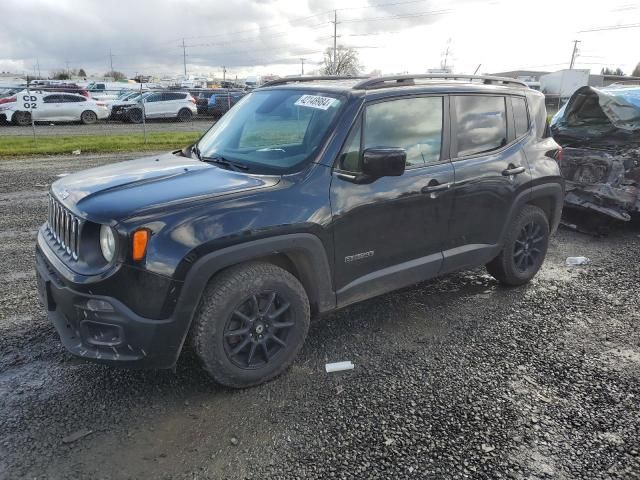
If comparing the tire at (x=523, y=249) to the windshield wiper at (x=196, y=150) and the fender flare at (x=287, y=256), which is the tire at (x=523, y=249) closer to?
the fender flare at (x=287, y=256)

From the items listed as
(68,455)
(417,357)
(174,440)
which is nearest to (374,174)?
(417,357)

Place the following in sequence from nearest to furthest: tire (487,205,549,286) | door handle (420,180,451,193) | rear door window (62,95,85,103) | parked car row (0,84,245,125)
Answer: door handle (420,180,451,193) < tire (487,205,549,286) < parked car row (0,84,245,125) < rear door window (62,95,85,103)

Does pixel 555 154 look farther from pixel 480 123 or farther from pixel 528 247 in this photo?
pixel 480 123

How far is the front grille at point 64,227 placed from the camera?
296cm

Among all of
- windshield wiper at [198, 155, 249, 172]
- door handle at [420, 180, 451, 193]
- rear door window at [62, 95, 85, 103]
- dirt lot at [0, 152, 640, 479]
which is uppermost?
rear door window at [62, 95, 85, 103]

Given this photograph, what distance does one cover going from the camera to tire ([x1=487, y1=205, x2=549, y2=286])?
465 cm

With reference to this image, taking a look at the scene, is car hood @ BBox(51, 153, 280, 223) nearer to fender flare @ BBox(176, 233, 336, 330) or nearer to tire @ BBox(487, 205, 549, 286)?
fender flare @ BBox(176, 233, 336, 330)

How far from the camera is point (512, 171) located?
14.4ft

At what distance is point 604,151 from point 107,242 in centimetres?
653

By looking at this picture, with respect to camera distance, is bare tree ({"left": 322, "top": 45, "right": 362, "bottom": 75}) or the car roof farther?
bare tree ({"left": 322, "top": 45, "right": 362, "bottom": 75})

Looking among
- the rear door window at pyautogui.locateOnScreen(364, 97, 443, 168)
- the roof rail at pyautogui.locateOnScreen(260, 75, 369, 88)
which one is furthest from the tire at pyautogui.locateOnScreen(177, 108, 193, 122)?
the rear door window at pyautogui.locateOnScreen(364, 97, 443, 168)

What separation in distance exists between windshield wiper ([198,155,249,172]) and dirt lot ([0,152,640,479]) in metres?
1.37

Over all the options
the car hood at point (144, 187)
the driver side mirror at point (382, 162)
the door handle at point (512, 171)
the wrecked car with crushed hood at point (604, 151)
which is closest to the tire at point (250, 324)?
the car hood at point (144, 187)

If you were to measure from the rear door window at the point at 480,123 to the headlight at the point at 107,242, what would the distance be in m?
2.65
